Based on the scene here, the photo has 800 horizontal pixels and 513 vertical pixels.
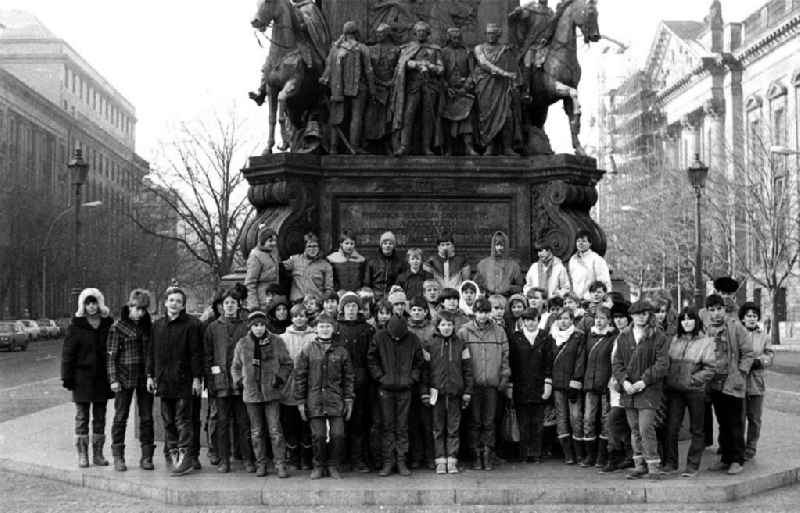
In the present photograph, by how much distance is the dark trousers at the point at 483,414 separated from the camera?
415 inches

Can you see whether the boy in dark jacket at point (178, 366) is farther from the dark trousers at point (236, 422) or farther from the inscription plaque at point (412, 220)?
the inscription plaque at point (412, 220)

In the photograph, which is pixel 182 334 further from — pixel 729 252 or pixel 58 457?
pixel 729 252

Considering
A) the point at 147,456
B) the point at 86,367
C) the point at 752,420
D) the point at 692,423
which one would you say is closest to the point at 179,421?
the point at 147,456

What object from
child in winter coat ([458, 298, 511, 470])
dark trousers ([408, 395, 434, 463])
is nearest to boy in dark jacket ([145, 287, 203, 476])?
dark trousers ([408, 395, 434, 463])

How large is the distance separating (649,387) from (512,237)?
18.6ft

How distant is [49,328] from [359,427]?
4957 centimetres

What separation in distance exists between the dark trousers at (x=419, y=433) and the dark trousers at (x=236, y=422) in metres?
1.61

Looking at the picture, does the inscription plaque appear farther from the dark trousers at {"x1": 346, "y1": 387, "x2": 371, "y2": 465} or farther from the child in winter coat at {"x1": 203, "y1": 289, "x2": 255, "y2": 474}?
the dark trousers at {"x1": 346, "y1": 387, "x2": 371, "y2": 465}

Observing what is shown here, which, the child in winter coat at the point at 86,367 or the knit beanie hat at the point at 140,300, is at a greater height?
the knit beanie hat at the point at 140,300

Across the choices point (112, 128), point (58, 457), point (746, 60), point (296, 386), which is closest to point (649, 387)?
point (296, 386)

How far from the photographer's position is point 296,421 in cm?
1061

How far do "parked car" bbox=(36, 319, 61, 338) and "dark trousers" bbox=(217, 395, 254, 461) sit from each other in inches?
1880

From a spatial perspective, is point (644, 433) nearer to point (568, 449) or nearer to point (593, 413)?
point (593, 413)

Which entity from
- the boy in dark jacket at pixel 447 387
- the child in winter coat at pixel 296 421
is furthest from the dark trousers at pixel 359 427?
the boy in dark jacket at pixel 447 387
